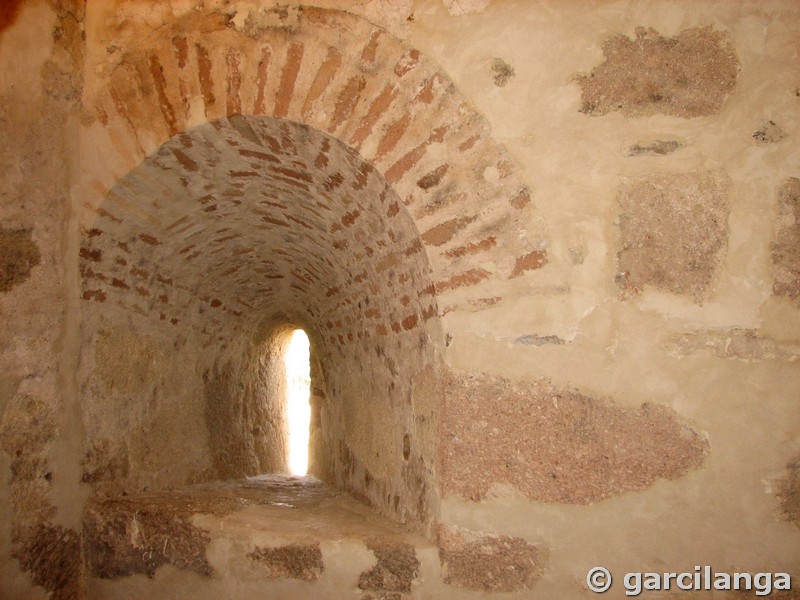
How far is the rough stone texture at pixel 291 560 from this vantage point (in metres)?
2.15

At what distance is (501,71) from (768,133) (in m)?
0.85

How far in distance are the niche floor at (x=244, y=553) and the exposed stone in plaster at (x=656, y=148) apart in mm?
1504

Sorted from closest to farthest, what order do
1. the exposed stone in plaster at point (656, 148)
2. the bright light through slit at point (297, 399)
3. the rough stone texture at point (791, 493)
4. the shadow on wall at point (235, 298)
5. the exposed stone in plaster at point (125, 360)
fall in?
the rough stone texture at point (791, 493)
the exposed stone in plaster at point (656, 148)
the shadow on wall at point (235, 298)
the exposed stone in plaster at point (125, 360)
the bright light through slit at point (297, 399)

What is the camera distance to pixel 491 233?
6.37ft

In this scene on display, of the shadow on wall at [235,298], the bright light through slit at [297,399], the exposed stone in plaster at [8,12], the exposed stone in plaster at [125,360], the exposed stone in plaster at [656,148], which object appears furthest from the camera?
the bright light through slit at [297,399]

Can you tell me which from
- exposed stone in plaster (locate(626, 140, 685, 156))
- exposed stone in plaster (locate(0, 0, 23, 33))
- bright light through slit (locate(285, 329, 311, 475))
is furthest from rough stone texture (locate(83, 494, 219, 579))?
bright light through slit (locate(285, 329, 311, 475))

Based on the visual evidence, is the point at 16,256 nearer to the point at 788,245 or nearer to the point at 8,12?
the point at 8,12

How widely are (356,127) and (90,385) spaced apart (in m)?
1.61

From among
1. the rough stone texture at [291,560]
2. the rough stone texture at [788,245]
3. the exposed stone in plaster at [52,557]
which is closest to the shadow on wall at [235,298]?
the exposed stone in plaster at [52,557]

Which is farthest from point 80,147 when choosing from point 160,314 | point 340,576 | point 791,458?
point 791,458

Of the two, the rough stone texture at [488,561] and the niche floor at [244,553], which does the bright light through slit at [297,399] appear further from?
the rough stone texture at [488,561]

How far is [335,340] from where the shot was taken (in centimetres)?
368

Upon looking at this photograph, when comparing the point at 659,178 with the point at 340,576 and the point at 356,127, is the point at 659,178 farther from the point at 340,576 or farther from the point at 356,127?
the point at 340,576

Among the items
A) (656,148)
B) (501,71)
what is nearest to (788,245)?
(656,148)
